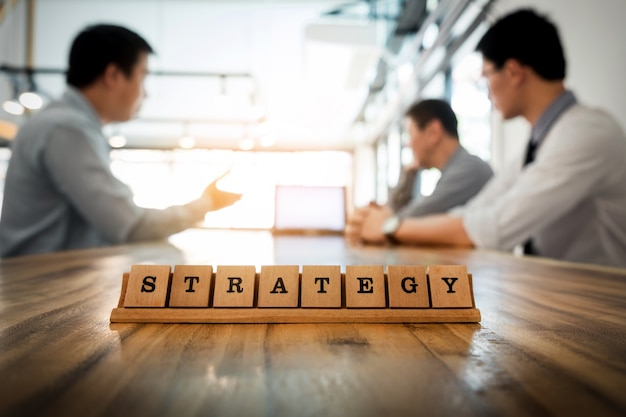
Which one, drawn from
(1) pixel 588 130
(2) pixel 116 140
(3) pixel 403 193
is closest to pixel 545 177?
(1) pixel 588 130

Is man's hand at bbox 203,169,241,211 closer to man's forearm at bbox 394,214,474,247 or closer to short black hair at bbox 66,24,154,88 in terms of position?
short black hair at bbox 66,24,154,88

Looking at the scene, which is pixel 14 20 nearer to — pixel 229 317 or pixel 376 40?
pixel 376 40

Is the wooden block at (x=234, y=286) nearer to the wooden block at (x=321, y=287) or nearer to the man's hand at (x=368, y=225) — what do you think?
the wooden block at (x=321, y=287)

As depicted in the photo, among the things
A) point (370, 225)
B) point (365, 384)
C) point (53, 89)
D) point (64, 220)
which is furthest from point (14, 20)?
point (365, 384)

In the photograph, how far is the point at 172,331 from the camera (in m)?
0.38

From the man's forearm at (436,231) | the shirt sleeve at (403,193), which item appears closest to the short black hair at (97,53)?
the man's forearm at (436,231)

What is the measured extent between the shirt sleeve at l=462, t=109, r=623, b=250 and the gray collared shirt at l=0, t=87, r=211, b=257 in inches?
50.6

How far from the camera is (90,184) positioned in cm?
159

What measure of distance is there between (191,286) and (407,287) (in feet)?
0.67

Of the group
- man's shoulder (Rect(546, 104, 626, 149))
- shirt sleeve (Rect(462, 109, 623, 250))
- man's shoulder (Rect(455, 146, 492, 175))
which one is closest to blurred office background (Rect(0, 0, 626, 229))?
man's shoulder (Rect(455, 146, 492, 175))

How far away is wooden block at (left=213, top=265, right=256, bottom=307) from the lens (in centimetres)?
42

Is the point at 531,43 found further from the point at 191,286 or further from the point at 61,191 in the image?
the point at 61,191

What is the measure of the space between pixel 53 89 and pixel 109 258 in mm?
8033

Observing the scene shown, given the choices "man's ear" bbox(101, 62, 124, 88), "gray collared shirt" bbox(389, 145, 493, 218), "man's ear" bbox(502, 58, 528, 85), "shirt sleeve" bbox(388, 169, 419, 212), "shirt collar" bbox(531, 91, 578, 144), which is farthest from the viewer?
"shirt sleeve" bbox(388, 169, 419, 212)
